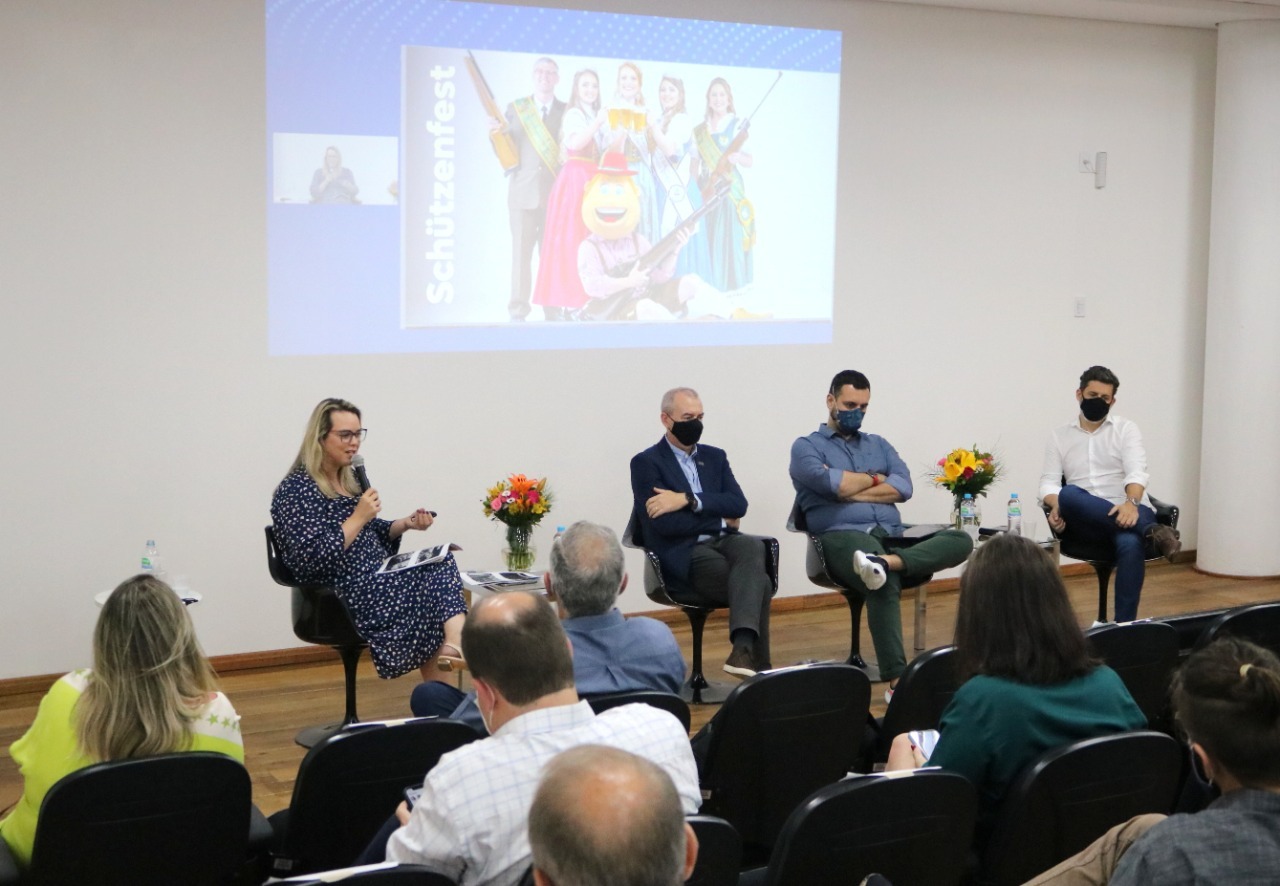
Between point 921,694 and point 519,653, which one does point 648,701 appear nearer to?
point 519,653

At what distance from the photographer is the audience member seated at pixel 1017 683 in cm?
276

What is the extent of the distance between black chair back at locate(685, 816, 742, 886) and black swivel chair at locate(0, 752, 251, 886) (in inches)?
37.8

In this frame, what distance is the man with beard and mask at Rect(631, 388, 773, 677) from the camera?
5.45m

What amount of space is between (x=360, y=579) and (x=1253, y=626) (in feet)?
9.45

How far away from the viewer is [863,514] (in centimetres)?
586

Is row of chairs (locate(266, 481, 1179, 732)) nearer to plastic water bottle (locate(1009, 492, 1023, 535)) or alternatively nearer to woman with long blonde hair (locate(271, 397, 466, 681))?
woman with long blonde hair (locate(271, 397, 466, 681))

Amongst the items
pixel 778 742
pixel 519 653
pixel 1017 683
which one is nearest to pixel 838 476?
pixel 778 742

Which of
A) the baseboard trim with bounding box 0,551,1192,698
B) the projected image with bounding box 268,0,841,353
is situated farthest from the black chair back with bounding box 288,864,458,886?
the projected image with bounding box 268,0,841,353

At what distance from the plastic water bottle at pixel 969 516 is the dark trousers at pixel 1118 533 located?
0.45 metres

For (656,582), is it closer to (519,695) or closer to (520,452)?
(520,452)

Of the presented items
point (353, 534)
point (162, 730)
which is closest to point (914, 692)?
point (162, 730)

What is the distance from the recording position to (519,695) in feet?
7.87

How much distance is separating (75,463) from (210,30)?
1.83m

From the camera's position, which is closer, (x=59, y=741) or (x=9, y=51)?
(x=59, y=741)
